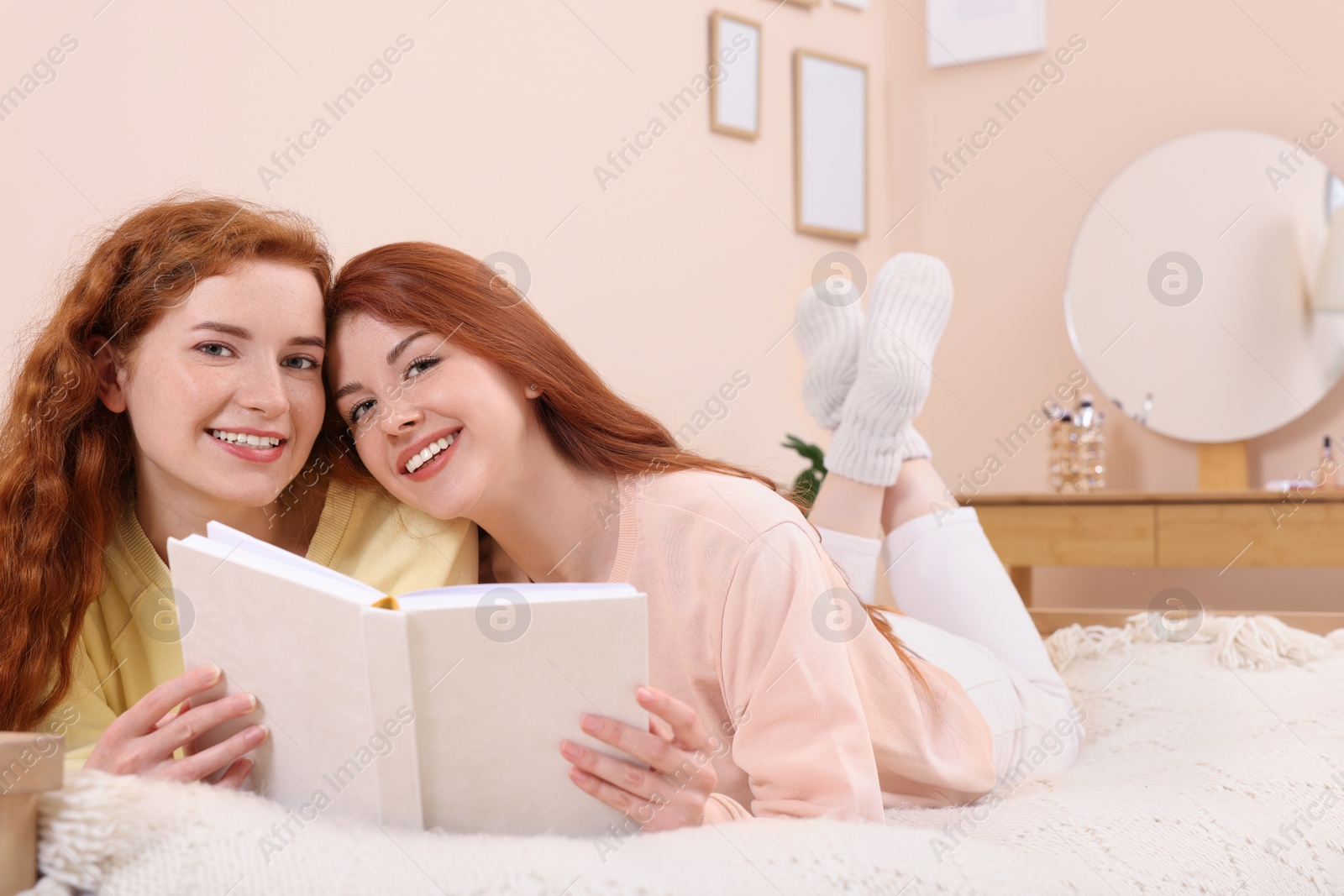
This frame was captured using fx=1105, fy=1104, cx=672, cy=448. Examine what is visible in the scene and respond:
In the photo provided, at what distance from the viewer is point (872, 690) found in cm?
112

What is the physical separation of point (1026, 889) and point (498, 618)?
1.44 feet

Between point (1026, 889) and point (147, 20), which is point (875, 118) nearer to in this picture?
point (147, 20)

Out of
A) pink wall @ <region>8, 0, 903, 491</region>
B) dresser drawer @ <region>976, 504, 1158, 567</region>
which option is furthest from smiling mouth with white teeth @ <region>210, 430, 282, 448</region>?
dresser drawer @ <region>976, 504, 1158, 567</region>

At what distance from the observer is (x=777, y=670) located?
97 cm

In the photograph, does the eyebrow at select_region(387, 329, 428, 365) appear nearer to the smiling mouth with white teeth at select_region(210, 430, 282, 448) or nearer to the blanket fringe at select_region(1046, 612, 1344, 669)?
the smiling mouth with white teeth at select_region(210, 430, 282, 448)

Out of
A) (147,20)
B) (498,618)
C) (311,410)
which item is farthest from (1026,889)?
(147,20)

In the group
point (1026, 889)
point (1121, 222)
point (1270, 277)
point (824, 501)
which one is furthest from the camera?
point (1121, 222)

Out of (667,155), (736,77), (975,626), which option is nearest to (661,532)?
(975,626)

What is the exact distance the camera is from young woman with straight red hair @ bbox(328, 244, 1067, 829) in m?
0.97

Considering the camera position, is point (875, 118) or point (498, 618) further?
point (875, 118)

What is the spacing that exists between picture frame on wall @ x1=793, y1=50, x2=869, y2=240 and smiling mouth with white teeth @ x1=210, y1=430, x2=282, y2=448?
196 centimetres

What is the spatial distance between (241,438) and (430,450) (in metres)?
0.18

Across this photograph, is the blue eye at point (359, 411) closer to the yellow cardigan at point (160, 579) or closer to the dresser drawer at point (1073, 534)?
the yellow cardigan at point (160, 579)

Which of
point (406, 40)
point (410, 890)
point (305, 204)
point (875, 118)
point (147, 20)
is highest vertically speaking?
point (875, 118)
